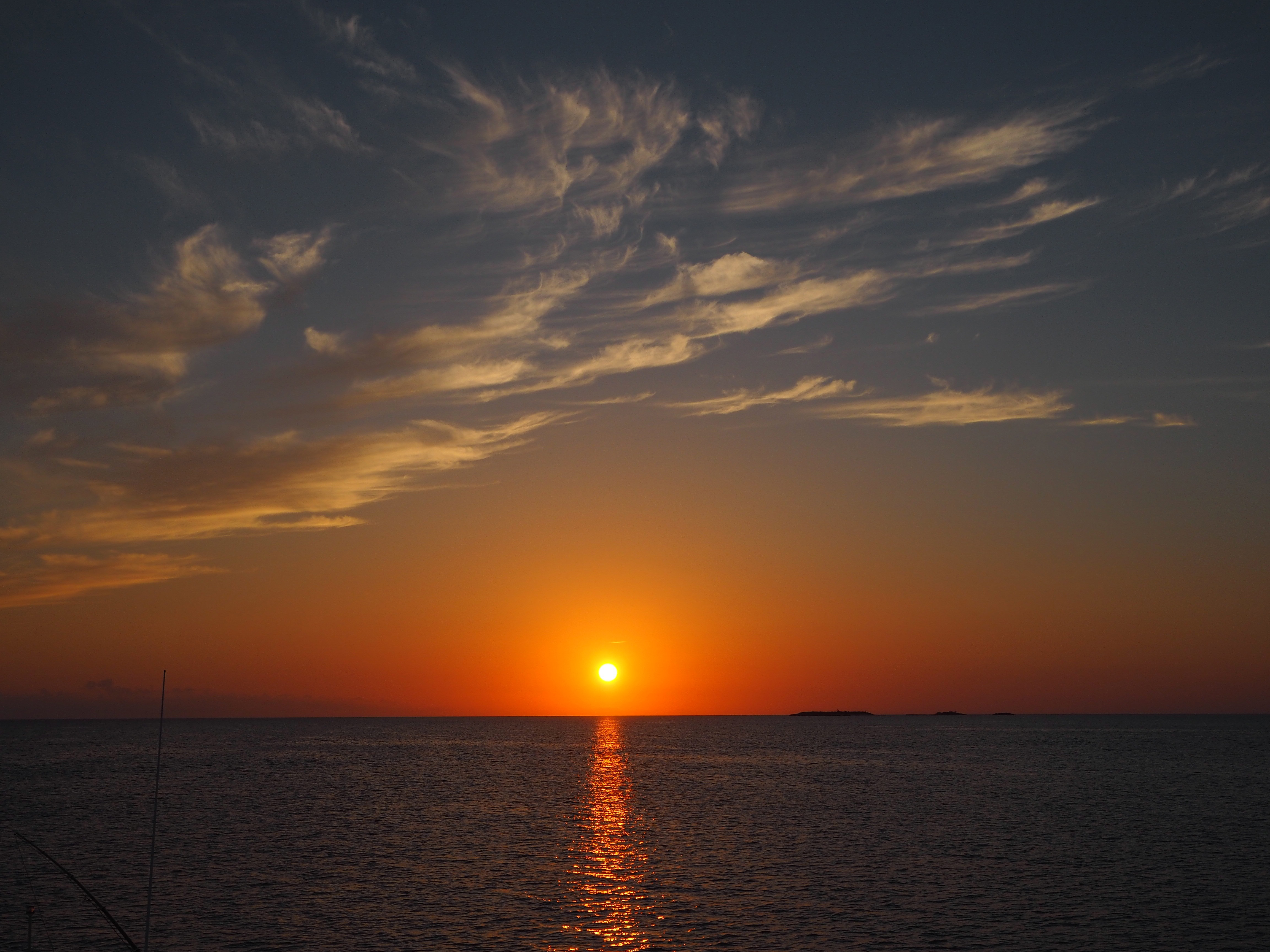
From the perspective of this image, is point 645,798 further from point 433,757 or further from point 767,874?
point 433,757

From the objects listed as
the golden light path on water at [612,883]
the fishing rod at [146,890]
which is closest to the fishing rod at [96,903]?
the fishing rod at [146,890]

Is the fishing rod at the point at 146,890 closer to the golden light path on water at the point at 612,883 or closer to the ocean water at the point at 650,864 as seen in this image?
the ocean water at the point at 650,864

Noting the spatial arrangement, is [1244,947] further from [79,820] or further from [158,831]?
[79,820]

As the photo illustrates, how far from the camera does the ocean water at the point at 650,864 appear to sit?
39594 mm

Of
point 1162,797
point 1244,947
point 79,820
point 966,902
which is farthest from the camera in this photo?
point 1162,797

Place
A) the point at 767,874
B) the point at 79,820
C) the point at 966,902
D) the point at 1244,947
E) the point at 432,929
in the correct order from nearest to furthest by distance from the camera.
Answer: the point at 1244,947, the point at 432,929, the point at 966,902, the point at 767,874, the point at 79,820

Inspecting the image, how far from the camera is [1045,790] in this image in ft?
331

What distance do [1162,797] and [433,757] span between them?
398ft

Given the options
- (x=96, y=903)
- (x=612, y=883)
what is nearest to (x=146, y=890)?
(x=612, y=883)

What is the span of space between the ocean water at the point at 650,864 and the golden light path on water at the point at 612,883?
0.23m

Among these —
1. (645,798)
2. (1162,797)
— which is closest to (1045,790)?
(1162,797)

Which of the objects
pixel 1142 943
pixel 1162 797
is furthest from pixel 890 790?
pixel 1142 943

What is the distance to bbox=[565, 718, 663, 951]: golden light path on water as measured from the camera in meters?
39.1

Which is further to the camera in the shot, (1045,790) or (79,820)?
(1045,790)
